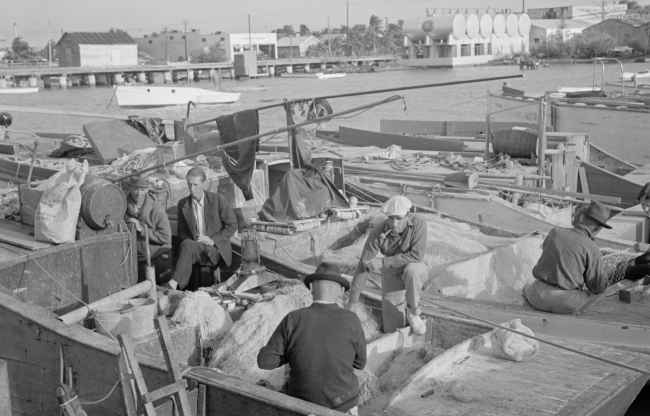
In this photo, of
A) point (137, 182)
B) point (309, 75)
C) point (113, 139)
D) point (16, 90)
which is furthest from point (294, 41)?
point (137, 182)

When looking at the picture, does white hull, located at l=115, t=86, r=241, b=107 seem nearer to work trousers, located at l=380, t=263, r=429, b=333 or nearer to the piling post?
work trousers, located at l=380, t=263, r=429, b=333

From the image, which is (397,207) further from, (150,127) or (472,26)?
(472,26)

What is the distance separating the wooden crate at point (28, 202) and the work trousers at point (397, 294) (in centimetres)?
352

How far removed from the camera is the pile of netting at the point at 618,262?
8.23 metres

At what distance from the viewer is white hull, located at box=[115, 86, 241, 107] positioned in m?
49.2

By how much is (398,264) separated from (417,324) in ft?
1.68

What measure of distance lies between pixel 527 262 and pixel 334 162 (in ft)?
11.4

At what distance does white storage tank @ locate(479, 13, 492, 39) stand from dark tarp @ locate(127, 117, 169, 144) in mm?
93534

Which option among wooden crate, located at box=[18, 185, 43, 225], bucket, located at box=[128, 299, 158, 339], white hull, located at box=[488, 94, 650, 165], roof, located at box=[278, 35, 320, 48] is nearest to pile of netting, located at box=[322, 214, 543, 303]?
bucket, located at box=[128, 299, 158, 339]

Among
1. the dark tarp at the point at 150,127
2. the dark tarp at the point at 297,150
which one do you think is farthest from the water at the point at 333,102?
the dark tarp at the point at 297,150

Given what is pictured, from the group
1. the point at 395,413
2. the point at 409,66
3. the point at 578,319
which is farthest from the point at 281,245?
the point at 409,66

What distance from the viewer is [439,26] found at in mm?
101250

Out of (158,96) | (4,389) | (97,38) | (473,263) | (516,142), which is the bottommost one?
(473,263)

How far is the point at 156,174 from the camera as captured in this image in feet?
38.4
